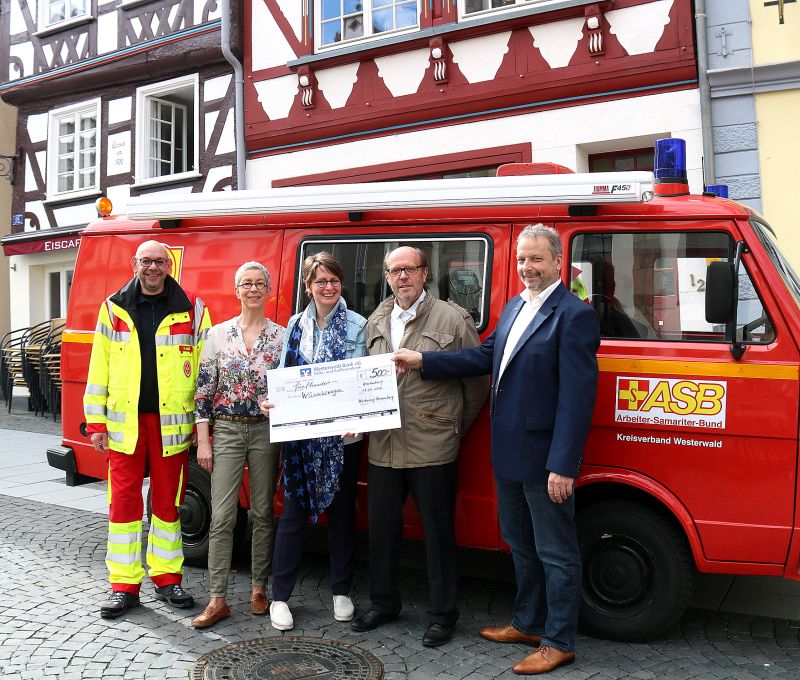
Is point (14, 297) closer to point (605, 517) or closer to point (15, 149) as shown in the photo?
point (15, 149)

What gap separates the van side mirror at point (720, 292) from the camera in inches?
154

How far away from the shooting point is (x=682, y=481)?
13.4 feet

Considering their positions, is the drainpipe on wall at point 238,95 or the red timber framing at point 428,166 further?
the drainpipe on wall at point 238,95

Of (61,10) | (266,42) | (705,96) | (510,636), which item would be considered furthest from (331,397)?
(61,10)

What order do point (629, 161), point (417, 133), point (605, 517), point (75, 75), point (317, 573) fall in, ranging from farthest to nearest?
1. point (75, 75)
2. point (417, 133)
3. point (629, 161)
4. point (317, 573)
5. point (605, 517)

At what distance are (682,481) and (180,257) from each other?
3.53 m

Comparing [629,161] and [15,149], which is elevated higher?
[15,149]

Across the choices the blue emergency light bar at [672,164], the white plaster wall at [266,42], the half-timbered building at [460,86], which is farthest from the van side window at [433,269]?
the white plaster wall at [266,42]

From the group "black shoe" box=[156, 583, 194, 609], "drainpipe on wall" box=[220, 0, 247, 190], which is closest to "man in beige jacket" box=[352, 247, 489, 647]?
"black shoe" box=[156, 583, 194, 609]

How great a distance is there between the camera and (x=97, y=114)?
48.4ft

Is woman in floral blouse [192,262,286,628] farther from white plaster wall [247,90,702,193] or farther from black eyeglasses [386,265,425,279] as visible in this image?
white plaster wall [247,90,702,193]

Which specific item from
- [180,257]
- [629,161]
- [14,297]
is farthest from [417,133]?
[14,297]

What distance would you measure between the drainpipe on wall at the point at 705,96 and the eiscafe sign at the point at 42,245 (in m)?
10.9

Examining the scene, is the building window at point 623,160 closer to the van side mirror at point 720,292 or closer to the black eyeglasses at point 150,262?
the van side mirror at point 720,292
